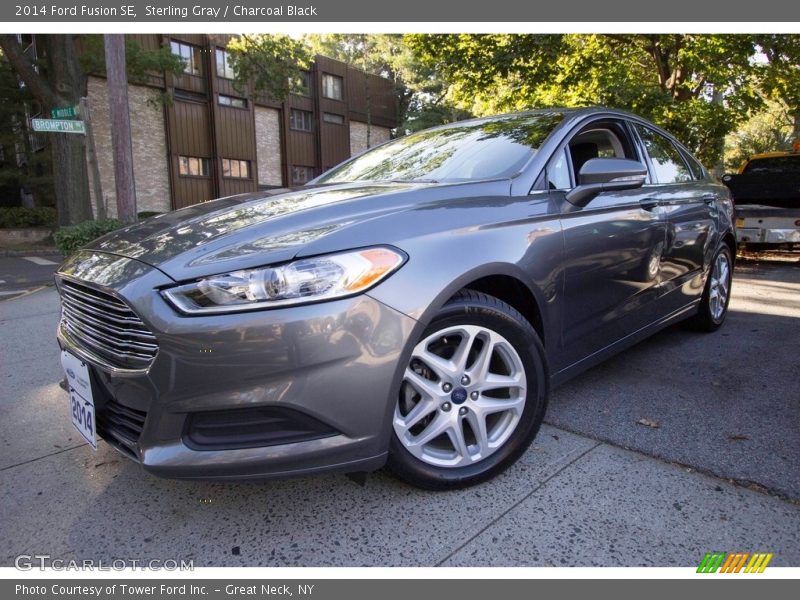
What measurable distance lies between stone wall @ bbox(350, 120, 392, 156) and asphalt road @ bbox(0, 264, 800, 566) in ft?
96.9

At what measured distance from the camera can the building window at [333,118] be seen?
29859 mm

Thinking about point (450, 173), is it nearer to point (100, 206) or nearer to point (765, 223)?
point (765, 223)

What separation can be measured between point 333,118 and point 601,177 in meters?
29.9

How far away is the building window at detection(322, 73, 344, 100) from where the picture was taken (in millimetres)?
29534

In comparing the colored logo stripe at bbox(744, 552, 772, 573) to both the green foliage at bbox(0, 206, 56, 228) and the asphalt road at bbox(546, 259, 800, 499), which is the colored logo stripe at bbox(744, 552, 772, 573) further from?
the green foliage at bbox(0, 206, 56, 228)

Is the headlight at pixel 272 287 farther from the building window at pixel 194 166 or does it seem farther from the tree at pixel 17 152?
the building window at pixel 194 166

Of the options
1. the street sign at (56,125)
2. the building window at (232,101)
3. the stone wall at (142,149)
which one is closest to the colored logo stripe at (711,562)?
the street sign at (56,125)

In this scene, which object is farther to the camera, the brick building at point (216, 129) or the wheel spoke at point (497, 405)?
the brick building at point (216, 129)

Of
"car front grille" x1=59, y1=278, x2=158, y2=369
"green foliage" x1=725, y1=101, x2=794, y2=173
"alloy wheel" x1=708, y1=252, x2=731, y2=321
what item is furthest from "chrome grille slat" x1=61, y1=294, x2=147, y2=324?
"green foliage" x1=725, y1=101, x2=794, y2=173

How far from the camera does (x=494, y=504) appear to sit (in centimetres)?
206

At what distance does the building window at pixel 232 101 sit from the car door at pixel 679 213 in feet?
79.2

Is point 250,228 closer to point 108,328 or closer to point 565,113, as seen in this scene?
point 108,328

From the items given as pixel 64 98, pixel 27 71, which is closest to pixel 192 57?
pixel 64 98

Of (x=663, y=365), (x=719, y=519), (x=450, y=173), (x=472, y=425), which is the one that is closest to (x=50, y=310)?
(x=450, y=173)
